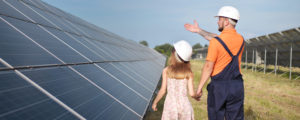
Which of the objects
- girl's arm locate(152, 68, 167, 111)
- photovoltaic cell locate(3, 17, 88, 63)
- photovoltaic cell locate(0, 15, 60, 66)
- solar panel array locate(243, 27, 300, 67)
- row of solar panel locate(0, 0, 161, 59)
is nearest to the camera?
photovoltaic cell locate(0, 15, 60, 66)

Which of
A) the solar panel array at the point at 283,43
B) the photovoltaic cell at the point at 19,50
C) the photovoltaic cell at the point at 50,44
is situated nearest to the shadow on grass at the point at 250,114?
the photovoltaic cell at the point at 50,44

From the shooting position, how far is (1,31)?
3.73 metres

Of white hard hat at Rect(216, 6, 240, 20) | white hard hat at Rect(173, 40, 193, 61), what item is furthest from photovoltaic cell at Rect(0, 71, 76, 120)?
white hard hat at Rect(216, 6, 240, 20)

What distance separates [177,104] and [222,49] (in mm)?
1216

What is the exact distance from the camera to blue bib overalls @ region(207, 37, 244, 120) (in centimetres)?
416

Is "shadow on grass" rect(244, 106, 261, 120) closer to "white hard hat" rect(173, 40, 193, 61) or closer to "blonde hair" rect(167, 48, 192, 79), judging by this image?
"blonde hair" rect(167, 48, 192, 79)

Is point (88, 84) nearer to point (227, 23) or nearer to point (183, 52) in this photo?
point (183, 52)

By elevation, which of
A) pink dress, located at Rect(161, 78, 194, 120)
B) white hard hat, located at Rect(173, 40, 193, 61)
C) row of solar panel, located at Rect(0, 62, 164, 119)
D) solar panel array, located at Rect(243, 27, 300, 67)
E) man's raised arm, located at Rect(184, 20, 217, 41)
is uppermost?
man's raised arm, located at Rect(184, 20, 217, 41)

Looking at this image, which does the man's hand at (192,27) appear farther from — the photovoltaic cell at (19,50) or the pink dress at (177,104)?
the photovoltaic cell at (19,50)

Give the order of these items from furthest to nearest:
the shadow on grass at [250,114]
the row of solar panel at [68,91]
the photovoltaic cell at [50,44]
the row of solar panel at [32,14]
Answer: the shadow on grass at [250,114] < the row of solar panel at [32,14] < the photovoltaic cell at [50,44] < the row of solar panel at [68,91]

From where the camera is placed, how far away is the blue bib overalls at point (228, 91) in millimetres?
4160

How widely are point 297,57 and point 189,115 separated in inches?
944

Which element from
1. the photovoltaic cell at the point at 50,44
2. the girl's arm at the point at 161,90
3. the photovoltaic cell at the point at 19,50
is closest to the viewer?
the photovoltaic cell at the point at 19,50

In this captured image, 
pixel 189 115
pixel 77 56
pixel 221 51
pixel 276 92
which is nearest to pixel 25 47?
pixel 77 56
